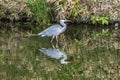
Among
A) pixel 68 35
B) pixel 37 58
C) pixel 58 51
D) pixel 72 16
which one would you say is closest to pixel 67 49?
pixel 58 51

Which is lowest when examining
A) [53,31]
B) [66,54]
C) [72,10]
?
[66,54]

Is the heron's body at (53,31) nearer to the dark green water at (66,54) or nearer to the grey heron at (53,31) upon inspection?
the grey heron at (53,31)

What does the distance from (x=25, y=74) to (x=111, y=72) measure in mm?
1845

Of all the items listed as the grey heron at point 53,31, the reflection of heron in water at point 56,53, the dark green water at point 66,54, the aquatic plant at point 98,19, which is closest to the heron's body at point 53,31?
the grey heron at point 53,31

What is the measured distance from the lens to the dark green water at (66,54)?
8.74 metres

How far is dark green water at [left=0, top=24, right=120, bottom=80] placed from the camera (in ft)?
28.7

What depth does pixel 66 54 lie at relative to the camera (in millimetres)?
10266

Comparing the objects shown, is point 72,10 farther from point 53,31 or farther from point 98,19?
point 53,31

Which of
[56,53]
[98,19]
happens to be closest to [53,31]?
[56,53]

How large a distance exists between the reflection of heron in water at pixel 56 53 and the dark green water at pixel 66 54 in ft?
0.30

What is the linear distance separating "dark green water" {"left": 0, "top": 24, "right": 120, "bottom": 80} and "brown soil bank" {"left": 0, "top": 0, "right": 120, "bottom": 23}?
Answer: 19.0 inches

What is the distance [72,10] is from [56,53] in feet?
12.3

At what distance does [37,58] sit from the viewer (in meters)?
9.97

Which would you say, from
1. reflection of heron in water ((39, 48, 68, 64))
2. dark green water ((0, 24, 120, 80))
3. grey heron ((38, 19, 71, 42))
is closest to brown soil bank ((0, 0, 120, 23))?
dark green water ((0, 24, 120, 80))
